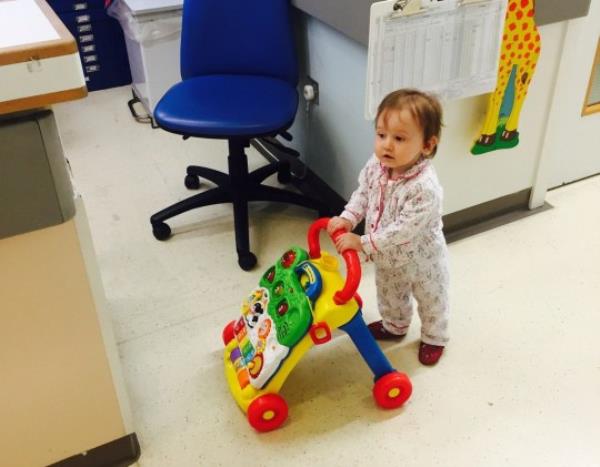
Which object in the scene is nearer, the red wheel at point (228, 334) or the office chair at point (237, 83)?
the red wheel at point (228, 334)

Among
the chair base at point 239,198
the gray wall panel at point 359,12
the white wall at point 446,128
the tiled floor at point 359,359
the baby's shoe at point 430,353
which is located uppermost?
the gray wall panel at point 359,12

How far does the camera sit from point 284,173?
243cm

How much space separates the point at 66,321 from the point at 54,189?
0.92 feet

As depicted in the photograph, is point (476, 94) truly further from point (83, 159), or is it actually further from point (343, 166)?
point (83, 159)

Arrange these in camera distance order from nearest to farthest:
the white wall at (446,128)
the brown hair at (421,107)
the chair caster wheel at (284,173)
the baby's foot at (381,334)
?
1. the brown hair at (421,107)
2. the baby's foot at (381,334)
3. the white wall at (446,128)
4. the chair caster wheel at (284,173)

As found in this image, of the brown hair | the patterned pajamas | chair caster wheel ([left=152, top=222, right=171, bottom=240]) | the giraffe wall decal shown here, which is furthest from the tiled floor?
the brown hair

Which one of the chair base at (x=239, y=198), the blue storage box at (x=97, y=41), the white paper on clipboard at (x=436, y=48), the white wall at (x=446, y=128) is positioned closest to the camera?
the white paper on clipboard at (x=436, y=48)

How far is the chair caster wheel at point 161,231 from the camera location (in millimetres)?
2145

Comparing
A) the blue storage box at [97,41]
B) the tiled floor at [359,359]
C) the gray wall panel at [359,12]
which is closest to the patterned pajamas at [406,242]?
the tiled floor at [359,359]

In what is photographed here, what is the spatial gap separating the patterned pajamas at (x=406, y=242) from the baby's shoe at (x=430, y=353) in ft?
0.05

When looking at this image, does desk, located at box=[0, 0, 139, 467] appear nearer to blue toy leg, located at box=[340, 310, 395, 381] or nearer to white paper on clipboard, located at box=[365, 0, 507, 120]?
blue toy leg, located at box=[340, 310, 395, 381]

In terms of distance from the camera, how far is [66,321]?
3.83 ft

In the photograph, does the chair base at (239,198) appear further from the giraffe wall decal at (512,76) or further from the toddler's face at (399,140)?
the toddler's face at (399,140)

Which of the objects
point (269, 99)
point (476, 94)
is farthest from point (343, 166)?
point (476, 94)
